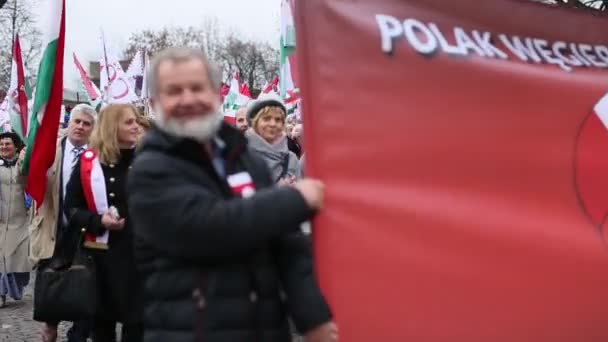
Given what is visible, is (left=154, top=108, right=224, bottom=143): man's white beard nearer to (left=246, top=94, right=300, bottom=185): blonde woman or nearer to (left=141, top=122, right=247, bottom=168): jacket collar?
(left=141, top=122, right=247, bottom=168): jacket collar

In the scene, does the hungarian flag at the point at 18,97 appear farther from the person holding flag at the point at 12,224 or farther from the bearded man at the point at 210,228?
the bearded man at the point at 210,228

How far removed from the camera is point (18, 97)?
11.5 m

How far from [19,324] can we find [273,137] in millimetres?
3275

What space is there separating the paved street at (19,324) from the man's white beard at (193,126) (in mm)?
4804

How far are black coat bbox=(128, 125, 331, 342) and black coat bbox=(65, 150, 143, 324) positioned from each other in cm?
213

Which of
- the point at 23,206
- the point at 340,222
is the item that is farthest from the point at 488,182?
the point at 23,206

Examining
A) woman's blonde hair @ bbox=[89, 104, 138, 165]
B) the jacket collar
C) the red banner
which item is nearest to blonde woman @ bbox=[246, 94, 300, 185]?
woman's blonde hair @ bbox=[89, 104, 138, 165]

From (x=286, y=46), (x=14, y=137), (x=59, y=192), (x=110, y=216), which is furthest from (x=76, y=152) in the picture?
(x=286, y=46)

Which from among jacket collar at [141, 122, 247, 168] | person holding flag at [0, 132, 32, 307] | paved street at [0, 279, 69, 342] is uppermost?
jacket collar at [141, 122, 247, 168]

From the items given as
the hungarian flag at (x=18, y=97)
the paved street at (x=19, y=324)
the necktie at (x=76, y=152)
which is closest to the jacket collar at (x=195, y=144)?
the necktie at (x=76, y=152)

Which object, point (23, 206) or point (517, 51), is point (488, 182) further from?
point (23, 206)

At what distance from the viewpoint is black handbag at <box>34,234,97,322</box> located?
14.1ft

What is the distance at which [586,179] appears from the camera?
3072 mm

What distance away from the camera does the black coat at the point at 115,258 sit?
4.46 metres
